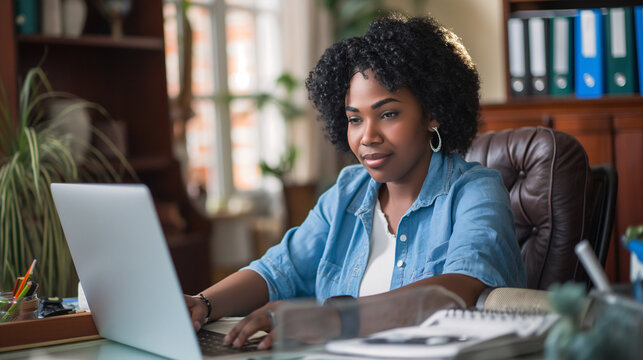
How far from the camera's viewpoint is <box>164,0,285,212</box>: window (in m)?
4.73

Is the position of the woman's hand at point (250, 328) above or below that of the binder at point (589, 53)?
below

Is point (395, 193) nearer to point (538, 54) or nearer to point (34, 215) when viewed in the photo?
point (34, 215)

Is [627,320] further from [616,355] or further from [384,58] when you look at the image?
[384,58]

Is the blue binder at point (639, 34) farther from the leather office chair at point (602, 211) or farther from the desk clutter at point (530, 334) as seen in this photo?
the desk clutter at point (530, 334)

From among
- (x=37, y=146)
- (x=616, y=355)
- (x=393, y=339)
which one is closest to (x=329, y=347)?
(x=393, y=339)

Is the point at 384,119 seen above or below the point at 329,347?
above

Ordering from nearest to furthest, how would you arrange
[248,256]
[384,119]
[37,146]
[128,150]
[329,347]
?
[329,347]
[384,119]
[37,146]
[128,150]
[248,256]

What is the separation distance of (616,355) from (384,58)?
36.3 inches

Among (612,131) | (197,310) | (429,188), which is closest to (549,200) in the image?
(429,188)

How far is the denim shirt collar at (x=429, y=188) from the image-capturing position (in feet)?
4.95

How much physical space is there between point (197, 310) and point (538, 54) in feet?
7.18

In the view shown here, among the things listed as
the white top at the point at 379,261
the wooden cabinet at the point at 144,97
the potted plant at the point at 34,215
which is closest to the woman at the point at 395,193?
the white top at the point at 379,261

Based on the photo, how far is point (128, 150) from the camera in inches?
136

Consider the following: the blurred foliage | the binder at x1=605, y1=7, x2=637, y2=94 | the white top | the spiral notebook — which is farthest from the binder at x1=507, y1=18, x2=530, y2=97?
the spiral notebook
